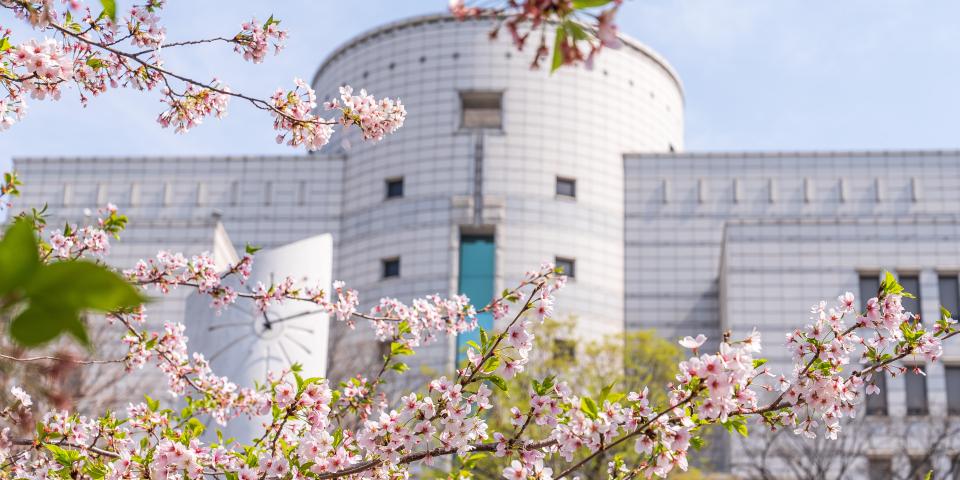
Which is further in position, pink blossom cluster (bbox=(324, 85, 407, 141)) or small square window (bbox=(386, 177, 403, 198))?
small square window (bbox=(386, 177, 403, 198))

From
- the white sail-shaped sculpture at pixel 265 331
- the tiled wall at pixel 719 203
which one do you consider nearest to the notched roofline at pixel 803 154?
the tiled wall at pixel 719 203

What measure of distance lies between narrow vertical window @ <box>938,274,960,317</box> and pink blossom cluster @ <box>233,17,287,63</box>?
118ft

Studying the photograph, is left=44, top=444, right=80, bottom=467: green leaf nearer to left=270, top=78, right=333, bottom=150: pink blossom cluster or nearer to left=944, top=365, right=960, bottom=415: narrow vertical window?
left=270, top=78, right=333, bottom=150: pink blossom cluster

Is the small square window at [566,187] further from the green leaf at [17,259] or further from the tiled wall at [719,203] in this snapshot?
the green leaf at [17,259]

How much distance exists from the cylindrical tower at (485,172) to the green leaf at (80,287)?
4199cm

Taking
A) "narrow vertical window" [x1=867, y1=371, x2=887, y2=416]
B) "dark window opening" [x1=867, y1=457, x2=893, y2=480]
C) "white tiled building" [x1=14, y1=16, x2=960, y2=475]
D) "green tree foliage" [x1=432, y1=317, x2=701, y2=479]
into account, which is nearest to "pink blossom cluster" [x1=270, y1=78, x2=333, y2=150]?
"green tree foliage" [x1=432, y1=317, x2=701, y2=479]

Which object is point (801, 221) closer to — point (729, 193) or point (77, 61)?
point (729, 193)

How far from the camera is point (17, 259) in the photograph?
1.71m

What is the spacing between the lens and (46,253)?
7.91 m

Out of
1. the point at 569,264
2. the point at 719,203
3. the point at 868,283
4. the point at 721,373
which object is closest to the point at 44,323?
the point at 721,373

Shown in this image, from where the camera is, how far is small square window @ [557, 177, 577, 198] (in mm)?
46000

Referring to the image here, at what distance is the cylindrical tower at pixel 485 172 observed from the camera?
4459cm

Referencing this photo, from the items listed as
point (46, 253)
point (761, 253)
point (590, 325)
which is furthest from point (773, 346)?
point (46, 253)

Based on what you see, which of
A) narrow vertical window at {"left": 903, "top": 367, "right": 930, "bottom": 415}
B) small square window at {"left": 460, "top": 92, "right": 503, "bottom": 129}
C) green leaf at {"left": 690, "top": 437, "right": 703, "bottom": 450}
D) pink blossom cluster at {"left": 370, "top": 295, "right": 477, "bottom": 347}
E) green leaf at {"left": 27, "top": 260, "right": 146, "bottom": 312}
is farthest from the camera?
small square window at {"left": 460, "top": 92, "right": 503, "bottom": 129}
